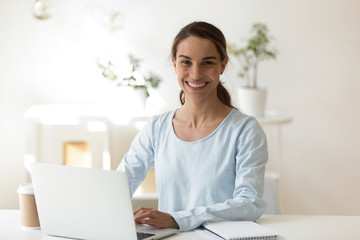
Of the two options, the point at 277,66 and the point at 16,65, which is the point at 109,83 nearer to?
the point at 16,65

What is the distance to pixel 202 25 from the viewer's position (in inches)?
77.6

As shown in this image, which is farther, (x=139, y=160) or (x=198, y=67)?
(x=139, y=160)

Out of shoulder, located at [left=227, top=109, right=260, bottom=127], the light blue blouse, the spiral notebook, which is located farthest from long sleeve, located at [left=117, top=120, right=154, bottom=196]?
the spiral notebook

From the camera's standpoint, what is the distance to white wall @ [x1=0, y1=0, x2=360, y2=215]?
3.86 meters

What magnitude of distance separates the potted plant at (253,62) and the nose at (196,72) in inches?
63.0

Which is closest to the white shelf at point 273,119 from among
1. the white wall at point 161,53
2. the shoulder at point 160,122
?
the white wall at point 161,53

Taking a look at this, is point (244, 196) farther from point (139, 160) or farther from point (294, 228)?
point (139, 160)

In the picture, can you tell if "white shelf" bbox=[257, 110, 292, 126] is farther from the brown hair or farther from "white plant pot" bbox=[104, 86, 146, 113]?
the brown hair

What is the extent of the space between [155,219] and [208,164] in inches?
12.7

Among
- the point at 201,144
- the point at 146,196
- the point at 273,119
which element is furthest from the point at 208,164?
the point at 273,119

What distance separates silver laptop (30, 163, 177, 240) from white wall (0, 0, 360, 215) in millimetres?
2259

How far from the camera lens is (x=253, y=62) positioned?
3.89 m

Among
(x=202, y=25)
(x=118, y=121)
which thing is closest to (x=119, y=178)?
(x=202, y=25)

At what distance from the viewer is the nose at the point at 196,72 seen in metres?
1.91
